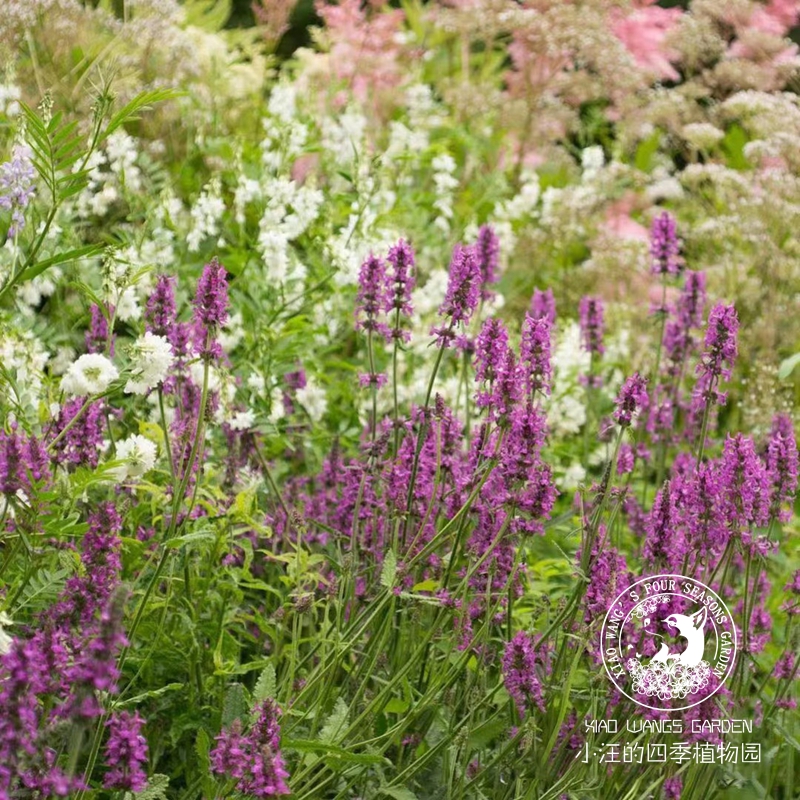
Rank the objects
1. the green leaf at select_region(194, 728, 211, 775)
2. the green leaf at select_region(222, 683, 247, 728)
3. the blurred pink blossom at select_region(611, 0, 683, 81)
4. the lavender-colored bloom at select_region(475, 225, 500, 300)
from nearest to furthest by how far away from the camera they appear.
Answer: the green leaf at select_region(194, 728, 211, 775) → the green leaf at select_region(222, 683, 247, 728) → the lavender-colored bloom at select_region(475, 225, 500, 300) → the blurred pink blossom at select_region(611, 0, 683, 81)

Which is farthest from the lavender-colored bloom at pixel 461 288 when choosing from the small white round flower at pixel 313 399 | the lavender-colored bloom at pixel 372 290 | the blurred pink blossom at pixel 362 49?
the blurred pink blossom at pixel 362 49

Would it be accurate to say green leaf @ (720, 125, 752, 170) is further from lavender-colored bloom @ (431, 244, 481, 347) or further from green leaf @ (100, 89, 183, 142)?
green leaf @ (100, 89, 183, 142)

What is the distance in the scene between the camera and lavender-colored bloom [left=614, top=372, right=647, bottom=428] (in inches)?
77.6

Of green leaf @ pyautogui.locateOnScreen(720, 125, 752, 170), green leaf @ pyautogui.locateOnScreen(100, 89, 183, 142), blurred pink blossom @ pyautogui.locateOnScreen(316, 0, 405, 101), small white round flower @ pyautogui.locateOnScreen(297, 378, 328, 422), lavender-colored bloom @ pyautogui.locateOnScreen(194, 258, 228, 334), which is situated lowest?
green leaf @ pyautogui.locateOnScreen(720, 125, 752, 170)

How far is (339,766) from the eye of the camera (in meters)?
1.78

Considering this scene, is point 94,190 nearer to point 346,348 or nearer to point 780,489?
point 346,348

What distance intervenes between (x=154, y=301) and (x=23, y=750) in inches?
38.4

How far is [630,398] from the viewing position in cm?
197

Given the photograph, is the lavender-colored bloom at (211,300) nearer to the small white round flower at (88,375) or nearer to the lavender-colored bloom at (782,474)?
the small white round flower at (88,375)

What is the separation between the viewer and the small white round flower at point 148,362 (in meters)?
1.88

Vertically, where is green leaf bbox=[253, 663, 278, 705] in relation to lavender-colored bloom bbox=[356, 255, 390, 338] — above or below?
below

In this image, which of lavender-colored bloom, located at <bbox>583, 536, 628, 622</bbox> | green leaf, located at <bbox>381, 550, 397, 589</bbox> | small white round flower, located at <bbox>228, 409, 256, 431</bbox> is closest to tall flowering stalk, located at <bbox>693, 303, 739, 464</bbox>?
lavender-colored bloom, located at <bbox>583, 536, 628, 622</bbox>
